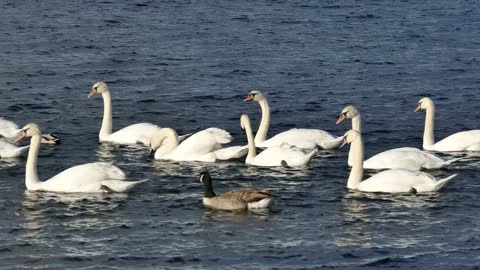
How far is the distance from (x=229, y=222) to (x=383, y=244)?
116 inches

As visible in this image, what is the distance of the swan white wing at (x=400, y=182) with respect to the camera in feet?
84.4

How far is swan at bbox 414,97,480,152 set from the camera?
29469 millimetres

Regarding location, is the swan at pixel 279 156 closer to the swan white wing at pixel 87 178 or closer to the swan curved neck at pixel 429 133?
the swan curved neck at pixel 429 133

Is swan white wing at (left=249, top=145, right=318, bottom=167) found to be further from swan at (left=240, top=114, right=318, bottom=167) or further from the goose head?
the goose head

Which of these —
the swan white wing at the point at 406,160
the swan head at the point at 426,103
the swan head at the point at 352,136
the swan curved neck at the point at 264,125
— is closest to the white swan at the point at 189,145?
the swan curved neck at the point at 264,125

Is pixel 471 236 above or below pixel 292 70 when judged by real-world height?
below

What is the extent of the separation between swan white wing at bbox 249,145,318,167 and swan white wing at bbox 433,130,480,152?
137 inches

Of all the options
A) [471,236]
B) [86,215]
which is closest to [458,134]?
[471,236]

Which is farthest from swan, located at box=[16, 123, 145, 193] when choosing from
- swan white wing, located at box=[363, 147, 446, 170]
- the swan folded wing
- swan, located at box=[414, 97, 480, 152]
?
swan, located at box=[414, 97, 480, 152]

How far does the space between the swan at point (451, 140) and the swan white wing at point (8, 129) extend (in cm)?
922

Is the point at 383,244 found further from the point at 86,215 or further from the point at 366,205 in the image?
the point at 86,215

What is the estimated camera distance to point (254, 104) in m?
35.9

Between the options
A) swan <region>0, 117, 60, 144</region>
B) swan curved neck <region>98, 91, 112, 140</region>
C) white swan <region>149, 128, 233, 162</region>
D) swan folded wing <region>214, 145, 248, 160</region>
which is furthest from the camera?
swan curved neck <region>98, 91, 112, 140</region>

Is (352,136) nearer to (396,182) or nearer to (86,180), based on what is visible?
(396,182)
